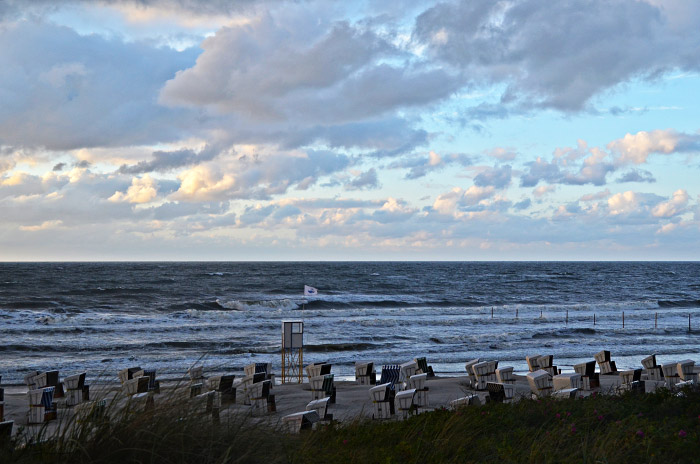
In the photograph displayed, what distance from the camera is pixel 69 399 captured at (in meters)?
13.8

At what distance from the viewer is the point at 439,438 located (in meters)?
6.94

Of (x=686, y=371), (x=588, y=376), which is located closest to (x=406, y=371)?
(x=588, y=376)

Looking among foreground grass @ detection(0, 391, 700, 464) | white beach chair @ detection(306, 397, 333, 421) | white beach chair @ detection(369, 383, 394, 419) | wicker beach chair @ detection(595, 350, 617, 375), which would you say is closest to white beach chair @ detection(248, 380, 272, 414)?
white beach chair @ detection(306, 397, 333, 421)

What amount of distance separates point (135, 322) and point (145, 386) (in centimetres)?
2466

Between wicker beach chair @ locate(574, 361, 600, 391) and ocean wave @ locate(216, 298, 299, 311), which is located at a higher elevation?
wicker beach chair @ locate(574, 361, 600, 391)

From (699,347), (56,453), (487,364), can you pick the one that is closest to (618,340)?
(699,347)

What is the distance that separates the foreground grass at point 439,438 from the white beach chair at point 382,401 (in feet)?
8.46

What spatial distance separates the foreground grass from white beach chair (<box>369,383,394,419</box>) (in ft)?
8.46

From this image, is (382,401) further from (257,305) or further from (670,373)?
(257,305)

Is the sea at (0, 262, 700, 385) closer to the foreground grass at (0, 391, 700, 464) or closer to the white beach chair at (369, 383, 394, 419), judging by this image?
the white beach chair at (369, 383, 394, 419)

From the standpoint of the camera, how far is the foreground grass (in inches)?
184

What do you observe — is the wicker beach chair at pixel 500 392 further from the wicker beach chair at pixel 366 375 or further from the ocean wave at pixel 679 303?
the ocean wave at pixel 679 303

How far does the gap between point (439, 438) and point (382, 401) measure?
194 inches

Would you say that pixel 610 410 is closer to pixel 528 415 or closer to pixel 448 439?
pixel 528 415
